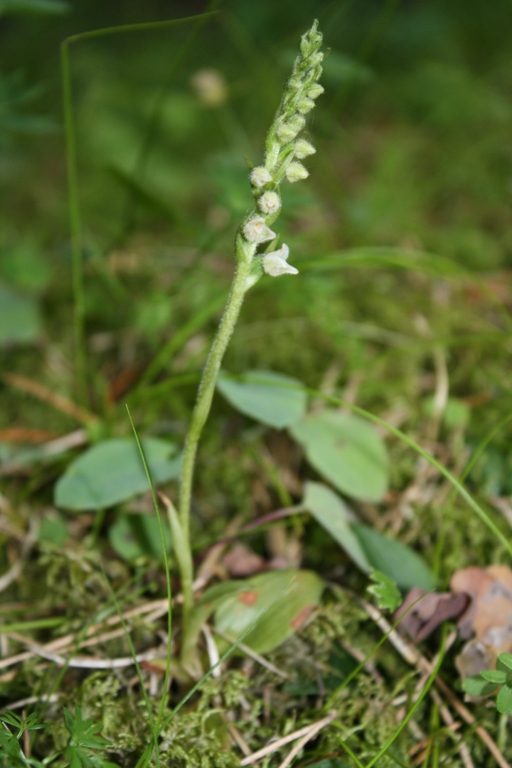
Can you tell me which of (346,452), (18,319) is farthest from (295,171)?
(18,319)

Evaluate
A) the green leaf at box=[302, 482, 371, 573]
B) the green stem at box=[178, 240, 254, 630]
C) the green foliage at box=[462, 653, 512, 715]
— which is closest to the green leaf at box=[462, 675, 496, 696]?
the green foliage at box=[462, 653, 512, 715]

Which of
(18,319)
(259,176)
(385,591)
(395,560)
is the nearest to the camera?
(259,176)

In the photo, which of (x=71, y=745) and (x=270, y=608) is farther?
(x=270, y=608)

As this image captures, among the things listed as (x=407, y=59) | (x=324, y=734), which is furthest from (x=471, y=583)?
(x=407, y=59)

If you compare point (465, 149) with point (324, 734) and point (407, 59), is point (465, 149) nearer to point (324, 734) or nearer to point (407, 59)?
point (407, 59)

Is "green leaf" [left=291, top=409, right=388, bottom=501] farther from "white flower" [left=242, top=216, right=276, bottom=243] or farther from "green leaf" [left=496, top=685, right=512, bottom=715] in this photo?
"white flower" [left=242, top=216, right=276, bottom=243]

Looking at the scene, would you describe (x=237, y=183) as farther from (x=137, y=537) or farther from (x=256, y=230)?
(x=137, y=537)

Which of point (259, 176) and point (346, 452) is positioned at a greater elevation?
point (259, 176)
